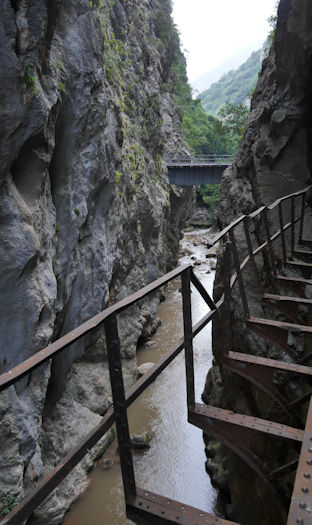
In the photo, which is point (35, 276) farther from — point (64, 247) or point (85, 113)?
point (85, 113)

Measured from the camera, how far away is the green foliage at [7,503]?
5107mm

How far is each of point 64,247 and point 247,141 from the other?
20.9 ft

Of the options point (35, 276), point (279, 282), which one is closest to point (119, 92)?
point (35, 276)

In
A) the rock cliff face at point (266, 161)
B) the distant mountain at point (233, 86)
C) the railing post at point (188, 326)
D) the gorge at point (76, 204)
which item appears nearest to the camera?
the railing post at point (188, 326)

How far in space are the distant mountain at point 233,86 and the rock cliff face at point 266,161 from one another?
96058mm

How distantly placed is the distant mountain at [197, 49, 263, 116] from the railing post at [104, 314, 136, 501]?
346 feet

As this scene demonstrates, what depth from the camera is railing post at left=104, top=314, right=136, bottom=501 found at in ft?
6.25

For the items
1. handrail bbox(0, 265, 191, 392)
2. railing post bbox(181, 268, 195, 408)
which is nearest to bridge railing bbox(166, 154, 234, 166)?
railing post bbox(181, 268, 195, 408)

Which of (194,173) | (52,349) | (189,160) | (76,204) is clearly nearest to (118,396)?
(52,349)

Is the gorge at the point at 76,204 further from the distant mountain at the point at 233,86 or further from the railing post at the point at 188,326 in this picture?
the distant mountain at the point at 233,86

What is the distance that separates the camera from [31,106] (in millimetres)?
5492

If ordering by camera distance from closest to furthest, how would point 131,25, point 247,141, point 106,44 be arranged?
point 247,141 < point 106,44 < point 131,25

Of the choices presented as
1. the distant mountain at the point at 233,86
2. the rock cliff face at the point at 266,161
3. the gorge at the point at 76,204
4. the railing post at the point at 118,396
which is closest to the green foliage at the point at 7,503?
the gorge at the point at 76,204

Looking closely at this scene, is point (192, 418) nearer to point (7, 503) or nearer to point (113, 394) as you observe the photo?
point (113, 394)
